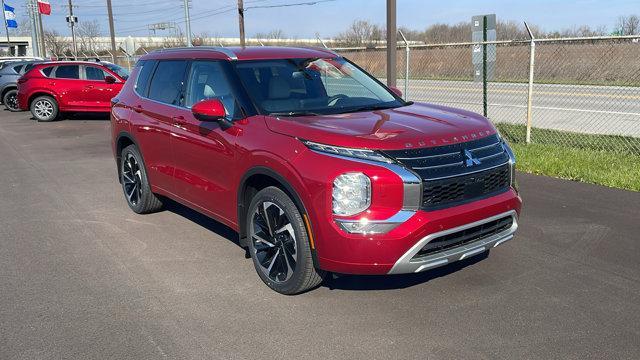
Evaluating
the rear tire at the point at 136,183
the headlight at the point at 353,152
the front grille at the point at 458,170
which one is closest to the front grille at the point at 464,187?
the front grille at the point at 458,170

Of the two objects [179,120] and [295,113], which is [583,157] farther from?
[179,120]

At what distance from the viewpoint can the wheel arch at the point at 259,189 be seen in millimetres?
3787

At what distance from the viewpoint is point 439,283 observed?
4.30 meters

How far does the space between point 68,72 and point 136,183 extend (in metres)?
11.9

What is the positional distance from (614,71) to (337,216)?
90.7 feet

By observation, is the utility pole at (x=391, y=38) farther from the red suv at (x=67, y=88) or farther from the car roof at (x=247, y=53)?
the red suv at (x=67, y=88)

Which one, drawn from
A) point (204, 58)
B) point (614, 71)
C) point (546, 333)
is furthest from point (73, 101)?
point (614, 71)

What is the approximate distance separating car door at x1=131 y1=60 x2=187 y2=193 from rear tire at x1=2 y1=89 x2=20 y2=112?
1699 centimetres

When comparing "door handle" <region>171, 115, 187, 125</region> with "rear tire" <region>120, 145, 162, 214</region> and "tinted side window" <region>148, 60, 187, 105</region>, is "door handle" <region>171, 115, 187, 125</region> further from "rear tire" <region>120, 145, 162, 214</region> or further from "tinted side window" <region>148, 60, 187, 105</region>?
"rear tire" <region>120, 145, 162, 214</region>

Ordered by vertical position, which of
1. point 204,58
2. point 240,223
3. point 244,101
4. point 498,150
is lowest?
point 240,223

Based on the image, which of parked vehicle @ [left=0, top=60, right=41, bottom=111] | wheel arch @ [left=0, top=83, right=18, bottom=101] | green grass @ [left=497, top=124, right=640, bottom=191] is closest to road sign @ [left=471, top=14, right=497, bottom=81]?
green grass @ [left=497, top=124, right=640, bottom=191]

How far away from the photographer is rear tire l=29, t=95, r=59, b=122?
16.5m

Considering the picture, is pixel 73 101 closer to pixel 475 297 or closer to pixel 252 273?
pixel 252 273

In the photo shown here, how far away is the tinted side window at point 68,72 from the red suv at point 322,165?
40.6ft
